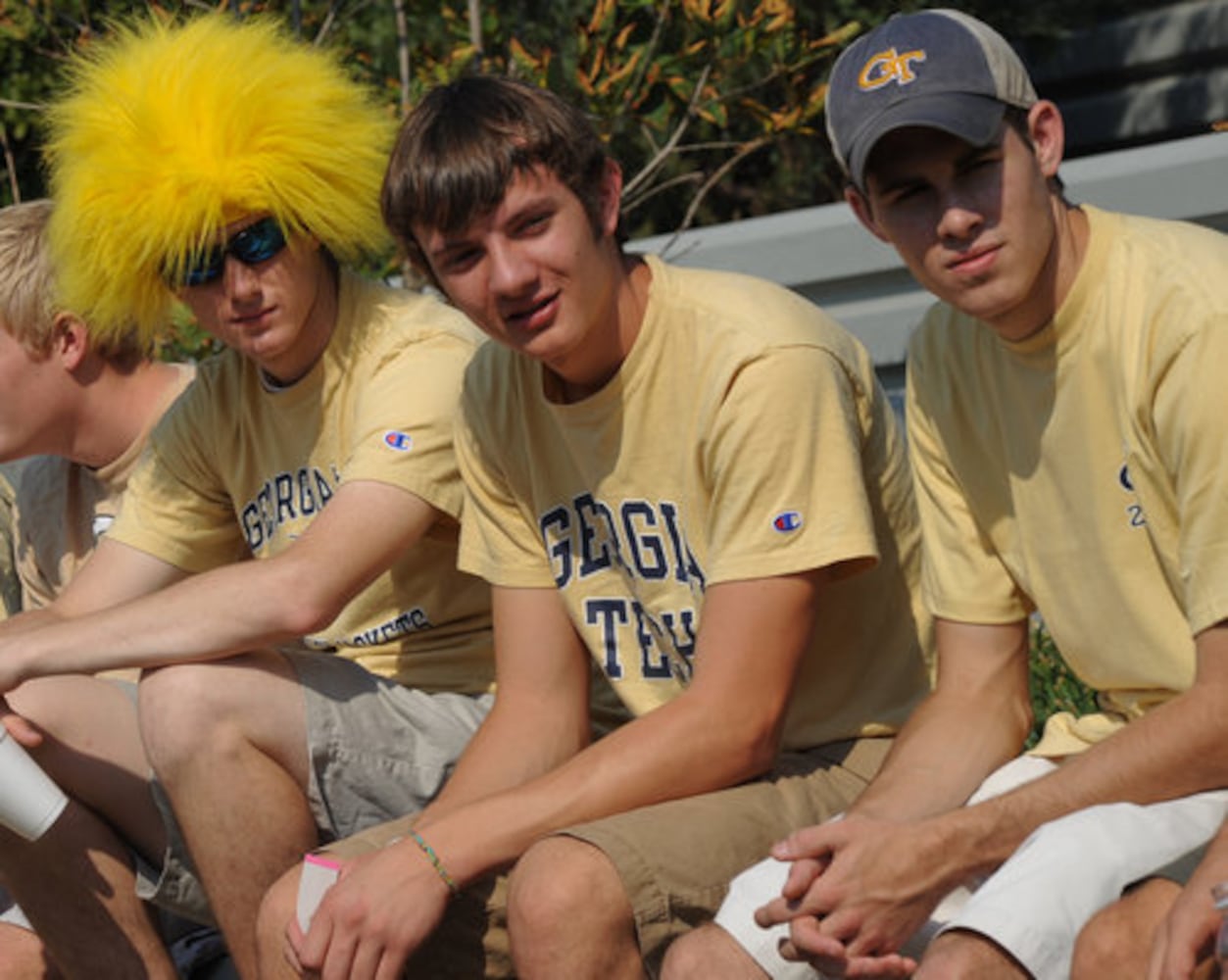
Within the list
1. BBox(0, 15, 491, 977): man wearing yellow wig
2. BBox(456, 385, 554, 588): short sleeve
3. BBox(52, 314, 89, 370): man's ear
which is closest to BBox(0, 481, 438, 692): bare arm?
BBox(0, 15, 491, 977): man wearing yellow wig

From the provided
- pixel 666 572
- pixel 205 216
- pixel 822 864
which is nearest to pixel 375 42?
pixel 205 216

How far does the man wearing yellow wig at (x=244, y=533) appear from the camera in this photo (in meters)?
4.06

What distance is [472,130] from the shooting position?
151 inches

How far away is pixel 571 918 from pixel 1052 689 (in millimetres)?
2089

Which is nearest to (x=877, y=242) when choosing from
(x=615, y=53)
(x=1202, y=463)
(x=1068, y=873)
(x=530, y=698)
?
(x=615, y=53)

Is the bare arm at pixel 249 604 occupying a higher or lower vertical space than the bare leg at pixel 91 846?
higher

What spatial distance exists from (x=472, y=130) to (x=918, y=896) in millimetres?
1488

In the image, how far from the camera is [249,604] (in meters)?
4.09

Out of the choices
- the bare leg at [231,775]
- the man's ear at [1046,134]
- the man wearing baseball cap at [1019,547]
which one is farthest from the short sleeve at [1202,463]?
the bare leg at [231,775]

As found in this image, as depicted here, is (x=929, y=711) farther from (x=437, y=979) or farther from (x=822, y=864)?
(x=437, y=979)

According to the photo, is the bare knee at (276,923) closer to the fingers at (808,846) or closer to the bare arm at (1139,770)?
the fingers at (808,846)

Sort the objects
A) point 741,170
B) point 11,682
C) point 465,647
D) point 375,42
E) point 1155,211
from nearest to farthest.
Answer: point 11,682
point 465,647
point 1155,211
point 375,42
point 741,170

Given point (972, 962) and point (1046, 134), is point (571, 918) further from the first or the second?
point (1046, 134)

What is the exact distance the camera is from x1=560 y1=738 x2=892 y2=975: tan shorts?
3.42 meters
